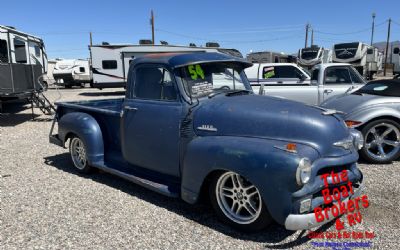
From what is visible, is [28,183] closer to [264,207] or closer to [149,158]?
[149,158]

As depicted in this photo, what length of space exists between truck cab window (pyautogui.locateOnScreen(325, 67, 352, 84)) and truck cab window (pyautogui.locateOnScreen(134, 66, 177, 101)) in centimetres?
635

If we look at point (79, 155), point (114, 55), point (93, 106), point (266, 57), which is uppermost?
point (266, 57)

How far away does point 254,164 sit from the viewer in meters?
3.37

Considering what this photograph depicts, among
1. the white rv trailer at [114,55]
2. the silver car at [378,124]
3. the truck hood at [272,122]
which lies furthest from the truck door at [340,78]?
the white rv trailer at [114,55]

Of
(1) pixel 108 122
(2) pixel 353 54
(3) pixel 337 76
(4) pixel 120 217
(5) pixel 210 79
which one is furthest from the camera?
(2) pixel 353 54

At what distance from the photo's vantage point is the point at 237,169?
3480 mm

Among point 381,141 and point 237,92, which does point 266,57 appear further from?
point 237,92

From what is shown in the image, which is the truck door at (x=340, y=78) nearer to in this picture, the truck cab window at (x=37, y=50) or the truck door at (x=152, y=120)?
the truck door at (x=152, y=120)

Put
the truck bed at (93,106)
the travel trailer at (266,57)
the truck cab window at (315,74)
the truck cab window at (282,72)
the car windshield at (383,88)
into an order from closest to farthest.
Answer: the truck bed at (93,106) → the car windshield at (383,88) → the truck cab window at (315,74) → the truck cab window at (282,72) → the travel trailer at (266,57)

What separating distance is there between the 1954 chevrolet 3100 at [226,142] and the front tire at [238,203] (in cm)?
1

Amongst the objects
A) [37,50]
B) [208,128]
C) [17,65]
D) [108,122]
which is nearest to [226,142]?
[208,128]

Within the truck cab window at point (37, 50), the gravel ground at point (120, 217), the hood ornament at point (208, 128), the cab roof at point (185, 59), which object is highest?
the truck cab window at point (37, 50)

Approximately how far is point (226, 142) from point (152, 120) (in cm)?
123

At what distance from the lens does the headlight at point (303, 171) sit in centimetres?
319
